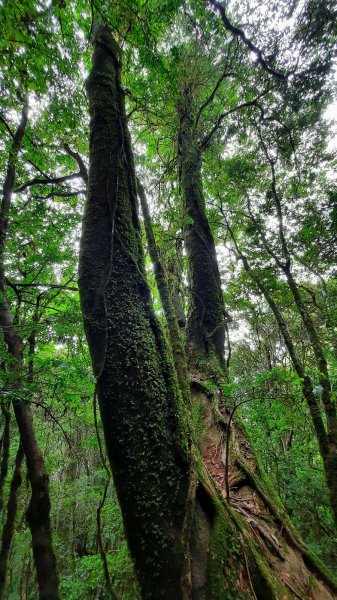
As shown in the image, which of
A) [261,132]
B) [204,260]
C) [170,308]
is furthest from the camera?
[261,132]

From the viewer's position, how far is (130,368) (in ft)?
6.61

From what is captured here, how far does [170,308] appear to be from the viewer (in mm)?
3055

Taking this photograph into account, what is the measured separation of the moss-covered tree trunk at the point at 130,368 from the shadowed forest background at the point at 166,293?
12mm

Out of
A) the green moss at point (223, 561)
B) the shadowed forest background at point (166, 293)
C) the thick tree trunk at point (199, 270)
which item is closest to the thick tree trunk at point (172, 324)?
the shadowed forest background at point (166, 293)

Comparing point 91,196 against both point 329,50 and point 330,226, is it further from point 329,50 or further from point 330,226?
point 330,226

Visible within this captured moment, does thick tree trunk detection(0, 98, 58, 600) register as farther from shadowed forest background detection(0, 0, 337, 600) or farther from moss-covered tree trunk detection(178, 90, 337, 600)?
moss-covered tree trunk detection(178, 90, 337, 600)

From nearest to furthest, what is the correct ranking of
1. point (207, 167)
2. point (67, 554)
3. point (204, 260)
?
1. point (204, 260)
2. point (207, 167)
3. point (67, 554)

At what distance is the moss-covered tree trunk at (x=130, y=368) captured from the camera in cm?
162

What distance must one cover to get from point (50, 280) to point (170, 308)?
5.52m

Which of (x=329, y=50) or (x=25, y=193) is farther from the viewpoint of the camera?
(x=25, y=193)

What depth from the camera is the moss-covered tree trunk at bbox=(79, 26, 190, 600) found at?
5.31ft

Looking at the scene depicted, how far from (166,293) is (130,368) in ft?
4.07

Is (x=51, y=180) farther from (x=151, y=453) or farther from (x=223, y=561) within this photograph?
(x=223, y=561)

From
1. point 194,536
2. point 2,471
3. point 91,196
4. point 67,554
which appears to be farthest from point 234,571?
point 67,554
